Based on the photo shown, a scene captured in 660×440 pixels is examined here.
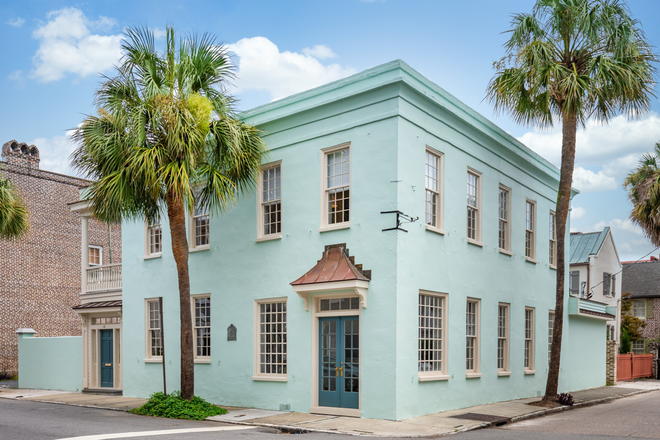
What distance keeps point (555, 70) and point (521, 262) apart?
5995mm

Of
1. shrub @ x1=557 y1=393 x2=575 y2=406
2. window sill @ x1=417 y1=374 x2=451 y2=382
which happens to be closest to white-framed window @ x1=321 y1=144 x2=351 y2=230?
window sill @ x1=417 y1=374 x2=451 y2=382

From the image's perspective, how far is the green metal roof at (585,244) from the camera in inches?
1427

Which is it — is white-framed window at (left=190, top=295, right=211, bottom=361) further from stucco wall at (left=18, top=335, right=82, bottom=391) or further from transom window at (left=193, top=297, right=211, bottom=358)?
stucco wall at (left=18, top=335, right=82, bottom=391)

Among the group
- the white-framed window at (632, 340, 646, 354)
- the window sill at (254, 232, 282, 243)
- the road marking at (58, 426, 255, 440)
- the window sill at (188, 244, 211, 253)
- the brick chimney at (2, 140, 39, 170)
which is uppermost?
the brick chimney at (2, 140, 39, 170)

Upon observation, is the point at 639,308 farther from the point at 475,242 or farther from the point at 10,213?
the point at 10,213

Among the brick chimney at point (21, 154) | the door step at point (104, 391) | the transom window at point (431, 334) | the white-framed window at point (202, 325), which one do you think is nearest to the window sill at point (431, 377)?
the transom window at point (431, 334)

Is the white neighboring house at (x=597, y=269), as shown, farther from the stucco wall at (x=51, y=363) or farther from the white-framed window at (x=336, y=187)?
the stucco wall at (x=51, y=363)

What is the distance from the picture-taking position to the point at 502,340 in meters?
18.5

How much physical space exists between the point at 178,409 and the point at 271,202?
5459mm

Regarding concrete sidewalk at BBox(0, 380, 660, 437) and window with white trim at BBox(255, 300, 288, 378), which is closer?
concrete sidewalk at BBox(0, 380, 660, 437)

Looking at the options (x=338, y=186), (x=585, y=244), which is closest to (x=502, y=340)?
(x=338, y=186)

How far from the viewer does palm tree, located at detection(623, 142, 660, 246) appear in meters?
25.4

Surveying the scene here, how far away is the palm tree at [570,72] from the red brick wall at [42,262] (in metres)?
20.5

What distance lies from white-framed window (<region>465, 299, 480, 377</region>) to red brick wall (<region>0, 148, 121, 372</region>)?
19.2m
